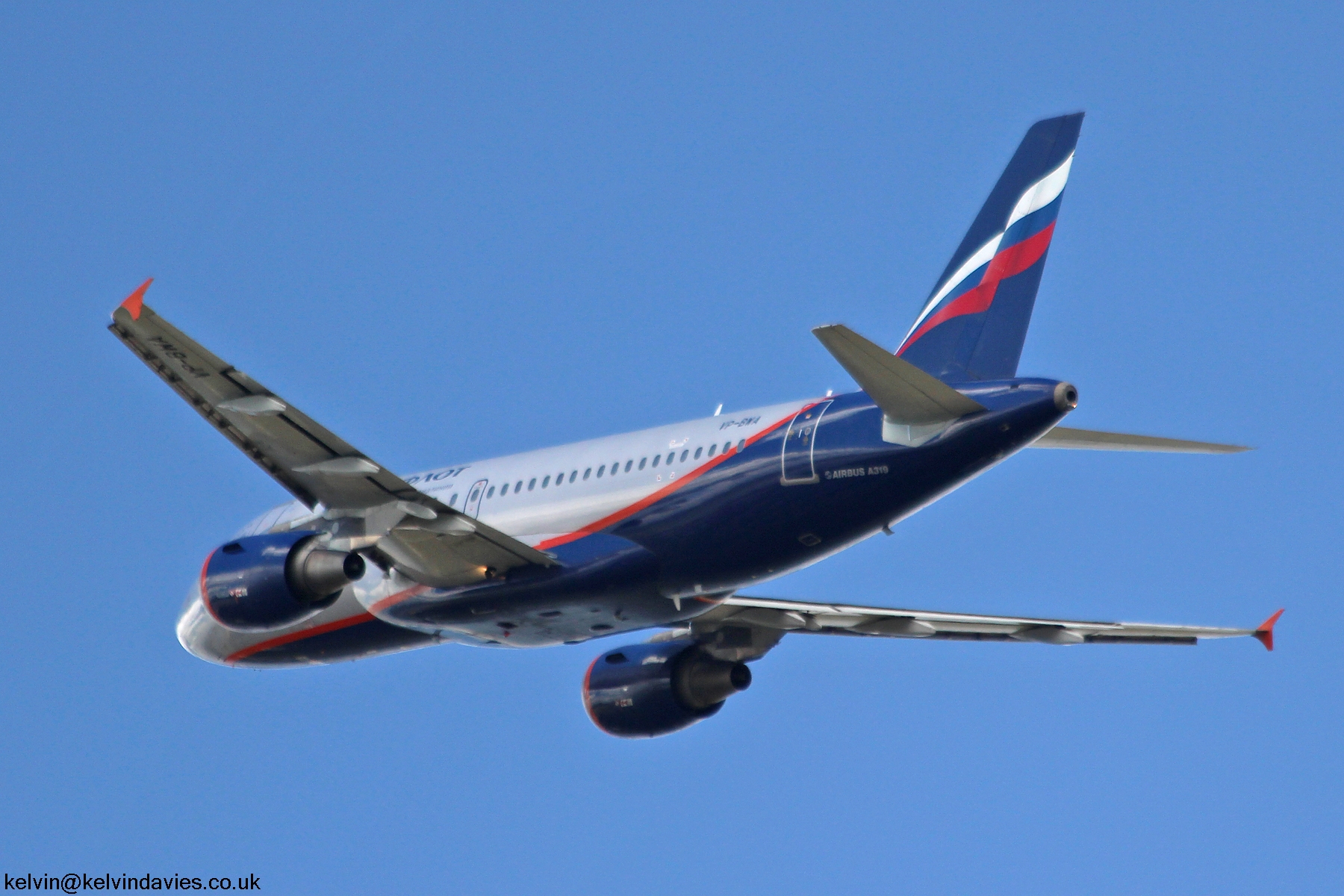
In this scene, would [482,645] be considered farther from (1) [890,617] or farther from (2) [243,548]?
(1) [890,617]

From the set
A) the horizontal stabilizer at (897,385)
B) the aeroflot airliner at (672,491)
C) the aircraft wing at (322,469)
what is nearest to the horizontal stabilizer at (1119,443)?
the aeroflot airliner at (672,491)

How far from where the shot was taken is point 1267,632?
96.7 ft

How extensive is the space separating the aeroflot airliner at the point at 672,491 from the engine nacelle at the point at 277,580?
34 mm

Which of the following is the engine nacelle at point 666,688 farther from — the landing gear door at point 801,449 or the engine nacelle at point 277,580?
the landing gear door at point 801,449

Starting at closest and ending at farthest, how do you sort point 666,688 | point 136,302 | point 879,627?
1. point 136,302
2. point 879,627
3. point 666,688

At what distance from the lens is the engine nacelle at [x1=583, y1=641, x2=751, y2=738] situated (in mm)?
34719

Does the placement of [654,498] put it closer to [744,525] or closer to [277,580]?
[744,525]

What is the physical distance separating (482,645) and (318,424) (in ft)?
23.8

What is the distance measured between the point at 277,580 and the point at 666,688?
28.3 ft

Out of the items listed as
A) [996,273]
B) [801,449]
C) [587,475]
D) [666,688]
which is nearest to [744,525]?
[801,449]

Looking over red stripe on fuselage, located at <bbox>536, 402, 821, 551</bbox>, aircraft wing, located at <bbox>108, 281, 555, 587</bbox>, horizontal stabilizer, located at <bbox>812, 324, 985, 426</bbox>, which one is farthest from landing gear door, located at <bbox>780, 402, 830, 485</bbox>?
aircraft wing, located at <bbox>108, 281, 555, 587</bbox>

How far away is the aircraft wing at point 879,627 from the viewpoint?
1275 inches

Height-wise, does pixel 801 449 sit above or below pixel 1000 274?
below

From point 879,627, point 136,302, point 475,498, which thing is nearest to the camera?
point 136,302
